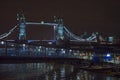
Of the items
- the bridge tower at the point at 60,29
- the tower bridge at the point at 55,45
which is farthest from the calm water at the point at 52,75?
the bridge tower at the point at 60,29

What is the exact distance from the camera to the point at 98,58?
141ft

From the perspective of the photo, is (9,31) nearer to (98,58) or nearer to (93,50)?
(98,58)

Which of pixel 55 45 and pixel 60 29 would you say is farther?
pixel 60 29

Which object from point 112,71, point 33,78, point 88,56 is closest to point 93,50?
point 112,71

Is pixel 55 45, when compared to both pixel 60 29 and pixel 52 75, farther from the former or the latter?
pixel 60 29

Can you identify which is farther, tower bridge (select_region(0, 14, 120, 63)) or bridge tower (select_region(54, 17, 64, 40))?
bridge tower (select_region(54, 17, 64, 40))

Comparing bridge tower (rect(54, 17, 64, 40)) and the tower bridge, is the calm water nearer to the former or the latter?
the tower bridge

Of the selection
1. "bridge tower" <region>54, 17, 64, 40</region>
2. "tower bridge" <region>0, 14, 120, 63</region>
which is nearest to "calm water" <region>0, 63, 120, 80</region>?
"tower bridge" <region>0, 14, 120, 63</region>

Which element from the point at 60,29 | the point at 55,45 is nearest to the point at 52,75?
the point at 55,45

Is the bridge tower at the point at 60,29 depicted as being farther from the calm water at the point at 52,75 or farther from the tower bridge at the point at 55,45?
the calm water at the point at 52,75

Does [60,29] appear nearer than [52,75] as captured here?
No

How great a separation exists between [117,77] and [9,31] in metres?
33.8

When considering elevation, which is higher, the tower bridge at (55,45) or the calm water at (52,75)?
the tower bridge at (55,45)

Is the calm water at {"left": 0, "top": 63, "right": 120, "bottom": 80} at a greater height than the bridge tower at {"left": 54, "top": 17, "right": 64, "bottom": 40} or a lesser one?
lesser
